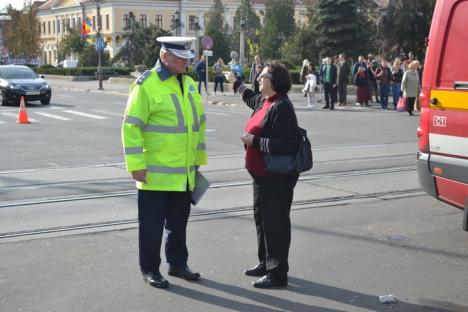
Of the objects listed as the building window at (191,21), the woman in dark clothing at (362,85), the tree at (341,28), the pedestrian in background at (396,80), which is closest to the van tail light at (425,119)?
the woman in dark clothing at (362,85)

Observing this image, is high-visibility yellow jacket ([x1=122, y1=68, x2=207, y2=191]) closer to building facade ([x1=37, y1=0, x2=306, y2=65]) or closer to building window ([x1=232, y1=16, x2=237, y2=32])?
building facade ([x1=37, y1=0, x2=306, y2=65])

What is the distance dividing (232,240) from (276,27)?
7166cm

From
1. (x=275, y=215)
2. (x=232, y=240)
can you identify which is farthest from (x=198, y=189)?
(x=232, y=240)

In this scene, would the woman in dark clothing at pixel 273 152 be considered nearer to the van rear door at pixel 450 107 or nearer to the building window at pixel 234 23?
the van rear door at pixel 450 107

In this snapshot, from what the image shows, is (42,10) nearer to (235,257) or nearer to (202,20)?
(202,20)

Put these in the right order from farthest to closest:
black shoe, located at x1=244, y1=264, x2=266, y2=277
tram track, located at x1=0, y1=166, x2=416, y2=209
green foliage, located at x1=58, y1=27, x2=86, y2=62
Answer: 1. green foliage, located at x1=58, y1=27, x2=86, y2=62
2. tram track, located at x1=0, y1=166, x2=416, y2=209
3. black shoe, located at x1=244, y1=264, x2=266, y2=277

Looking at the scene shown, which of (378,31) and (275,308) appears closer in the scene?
(275,308)

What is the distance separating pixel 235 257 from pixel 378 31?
123ft

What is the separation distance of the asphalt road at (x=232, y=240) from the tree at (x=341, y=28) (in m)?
27.3

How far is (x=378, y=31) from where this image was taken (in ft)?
138

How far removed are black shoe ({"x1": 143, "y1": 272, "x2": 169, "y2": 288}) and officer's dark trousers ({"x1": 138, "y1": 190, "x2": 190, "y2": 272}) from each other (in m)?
0.04

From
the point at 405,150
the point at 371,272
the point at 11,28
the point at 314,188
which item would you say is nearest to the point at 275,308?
the point at 371,272

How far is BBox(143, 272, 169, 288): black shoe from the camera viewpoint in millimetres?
5535

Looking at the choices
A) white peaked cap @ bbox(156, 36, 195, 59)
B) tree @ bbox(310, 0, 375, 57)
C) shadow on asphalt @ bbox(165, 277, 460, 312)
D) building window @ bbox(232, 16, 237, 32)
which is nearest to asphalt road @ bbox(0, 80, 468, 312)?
shadow on asphalt @ bbox(165, 277, 460, 312)
